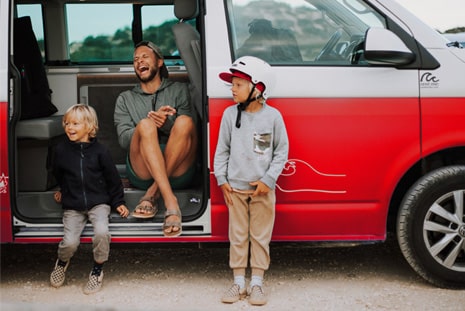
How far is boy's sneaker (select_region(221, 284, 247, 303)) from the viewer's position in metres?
4.52

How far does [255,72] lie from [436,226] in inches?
55.6

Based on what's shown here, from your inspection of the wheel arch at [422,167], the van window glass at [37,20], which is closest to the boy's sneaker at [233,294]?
the wheel arch at [422,167]

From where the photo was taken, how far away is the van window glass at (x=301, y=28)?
4594 mm

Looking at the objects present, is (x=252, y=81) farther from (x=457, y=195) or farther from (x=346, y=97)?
(x=457, y=195)

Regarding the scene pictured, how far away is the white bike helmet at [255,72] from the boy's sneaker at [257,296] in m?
1.11

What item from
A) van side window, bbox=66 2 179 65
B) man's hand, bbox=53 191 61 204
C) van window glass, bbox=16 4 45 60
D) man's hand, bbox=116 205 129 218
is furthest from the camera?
van side window, bbox=66 2 179 65

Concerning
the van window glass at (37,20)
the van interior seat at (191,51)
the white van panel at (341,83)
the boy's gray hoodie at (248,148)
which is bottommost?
the boy's gray hoodie at (248,148)

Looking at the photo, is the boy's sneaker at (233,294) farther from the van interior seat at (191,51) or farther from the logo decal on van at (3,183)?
the logo decal on van at (3,183)

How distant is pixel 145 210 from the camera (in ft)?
15.8

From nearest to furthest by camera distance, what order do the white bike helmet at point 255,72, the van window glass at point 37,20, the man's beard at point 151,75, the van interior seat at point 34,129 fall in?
the white bike helmet at point 255,72 < the van interior seat at point 34,129 < the man's beard at point 151,75 < the van window glass at point 37,20

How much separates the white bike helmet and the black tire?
1.08 metres

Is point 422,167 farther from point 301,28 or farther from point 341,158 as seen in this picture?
point 301,28

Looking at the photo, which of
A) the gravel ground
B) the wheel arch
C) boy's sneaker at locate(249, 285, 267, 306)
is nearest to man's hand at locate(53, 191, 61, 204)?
the gravel ground

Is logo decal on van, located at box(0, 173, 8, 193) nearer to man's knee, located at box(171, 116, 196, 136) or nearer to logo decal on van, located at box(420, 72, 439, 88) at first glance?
man's knee, located at box(171, 116, 196, 136)
